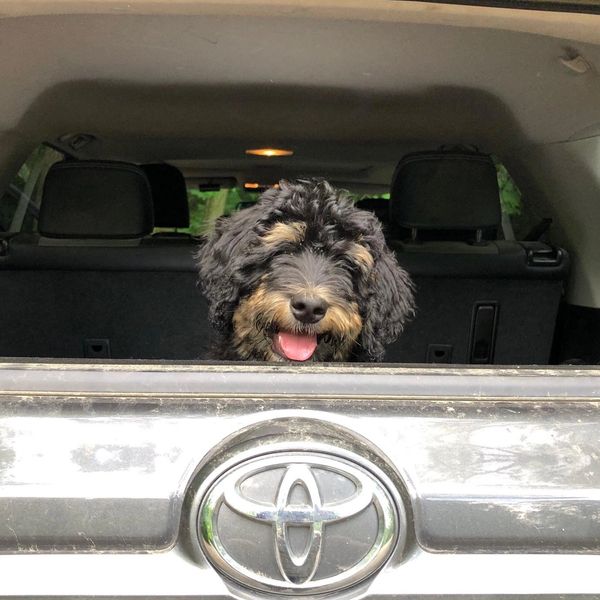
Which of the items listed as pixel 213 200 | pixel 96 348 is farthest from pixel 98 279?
pixel 213 200

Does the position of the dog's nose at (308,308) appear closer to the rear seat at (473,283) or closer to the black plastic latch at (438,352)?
the rear seat at (473,283)

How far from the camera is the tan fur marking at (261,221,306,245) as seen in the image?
2.66 metres

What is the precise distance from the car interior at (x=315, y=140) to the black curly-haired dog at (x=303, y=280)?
58 cm

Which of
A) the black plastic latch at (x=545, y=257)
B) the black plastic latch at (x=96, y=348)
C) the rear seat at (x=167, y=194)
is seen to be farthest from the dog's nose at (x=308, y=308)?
the rear seat at (x=167, y=194)

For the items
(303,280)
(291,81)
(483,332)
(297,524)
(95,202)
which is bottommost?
(483,332)

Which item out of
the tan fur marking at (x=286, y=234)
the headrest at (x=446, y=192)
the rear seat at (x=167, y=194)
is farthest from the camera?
the rear seat at (x=167, y=194)

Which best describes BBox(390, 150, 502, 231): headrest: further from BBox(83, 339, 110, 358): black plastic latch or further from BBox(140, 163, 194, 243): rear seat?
BBox(140, 163, 194, 243): rear seat

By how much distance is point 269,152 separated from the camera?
200 inches

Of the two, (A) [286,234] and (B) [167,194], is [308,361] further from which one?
(B) [167,194]

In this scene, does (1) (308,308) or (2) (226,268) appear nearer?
(1) (308,308)

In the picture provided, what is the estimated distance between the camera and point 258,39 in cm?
263

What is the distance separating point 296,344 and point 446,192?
1247mm

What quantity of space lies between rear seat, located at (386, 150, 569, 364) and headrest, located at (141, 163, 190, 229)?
229 cm

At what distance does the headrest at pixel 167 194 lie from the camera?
17.3ft
